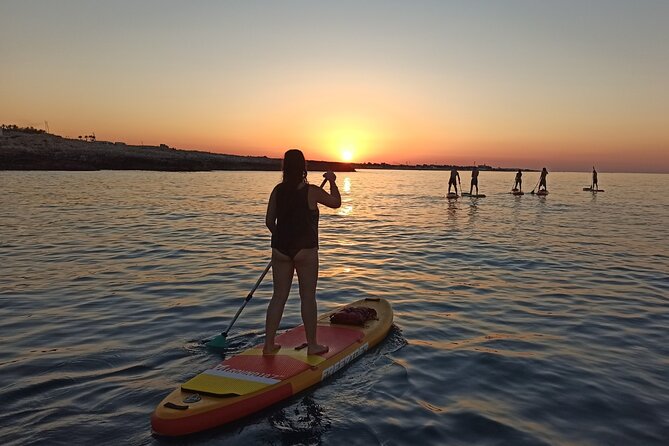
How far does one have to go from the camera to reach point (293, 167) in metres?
5.69

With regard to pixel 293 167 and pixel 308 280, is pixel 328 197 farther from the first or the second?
pixel 308 280

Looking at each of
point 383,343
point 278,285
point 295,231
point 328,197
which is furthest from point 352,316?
point 328,197

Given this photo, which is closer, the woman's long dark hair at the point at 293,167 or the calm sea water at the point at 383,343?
the calm sea water at the point at 383,343

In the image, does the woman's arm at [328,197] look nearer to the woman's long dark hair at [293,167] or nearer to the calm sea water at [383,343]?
the woman's long dark hair at [293,167]

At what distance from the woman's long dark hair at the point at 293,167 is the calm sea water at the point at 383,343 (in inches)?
100.0

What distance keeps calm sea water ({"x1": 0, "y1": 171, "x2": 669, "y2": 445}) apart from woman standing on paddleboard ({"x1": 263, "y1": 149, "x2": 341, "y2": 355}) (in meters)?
1.14

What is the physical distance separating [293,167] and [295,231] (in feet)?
2.53

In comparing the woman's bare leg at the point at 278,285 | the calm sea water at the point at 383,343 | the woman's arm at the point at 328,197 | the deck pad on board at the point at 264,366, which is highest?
the woman's arm at the point at 328,197

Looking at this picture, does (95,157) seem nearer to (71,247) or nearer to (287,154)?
(71,247)

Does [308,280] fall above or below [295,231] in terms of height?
below

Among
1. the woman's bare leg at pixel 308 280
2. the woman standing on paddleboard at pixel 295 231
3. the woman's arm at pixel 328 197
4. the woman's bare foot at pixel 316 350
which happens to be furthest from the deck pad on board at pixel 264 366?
the woman's arm at pixel 328 197

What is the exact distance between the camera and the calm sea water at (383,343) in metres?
5.02

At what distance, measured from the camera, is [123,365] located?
640 centimetres

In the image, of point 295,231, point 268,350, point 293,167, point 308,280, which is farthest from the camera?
point 268,350
